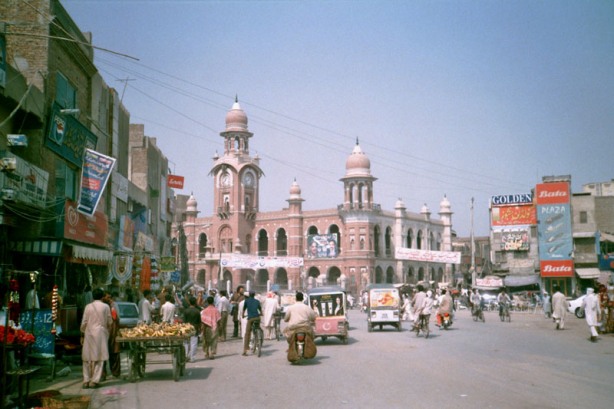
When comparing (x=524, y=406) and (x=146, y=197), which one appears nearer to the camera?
(x=524, y=406)

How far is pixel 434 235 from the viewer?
81438 millimetres

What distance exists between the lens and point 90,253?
16844 millimetres

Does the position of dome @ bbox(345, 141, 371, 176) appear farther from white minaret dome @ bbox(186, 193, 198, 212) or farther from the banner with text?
the banner with text

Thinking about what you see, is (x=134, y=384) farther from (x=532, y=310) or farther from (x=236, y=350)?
(x=532, y=310)

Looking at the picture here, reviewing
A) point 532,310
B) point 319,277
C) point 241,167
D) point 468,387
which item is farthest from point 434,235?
point 468,387

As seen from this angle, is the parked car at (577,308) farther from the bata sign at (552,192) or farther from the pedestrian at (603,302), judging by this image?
the bata sign at (552,192)

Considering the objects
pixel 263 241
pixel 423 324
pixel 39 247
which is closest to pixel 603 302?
pixel 423 324

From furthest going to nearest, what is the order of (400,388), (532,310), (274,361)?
(532,310) < (274,361) < (400,388)

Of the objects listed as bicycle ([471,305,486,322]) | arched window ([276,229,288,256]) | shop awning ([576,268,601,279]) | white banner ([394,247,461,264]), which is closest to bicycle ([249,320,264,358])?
bicycle ([471,305,486,322])

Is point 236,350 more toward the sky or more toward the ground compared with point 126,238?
more toward the ground

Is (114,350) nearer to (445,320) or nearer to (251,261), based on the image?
(445,320)

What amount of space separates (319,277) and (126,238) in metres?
42.7

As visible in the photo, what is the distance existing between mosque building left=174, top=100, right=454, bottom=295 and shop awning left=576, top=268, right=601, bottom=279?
24.2 meters

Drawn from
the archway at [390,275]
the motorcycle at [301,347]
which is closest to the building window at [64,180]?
the motorcycle at [301,347]
